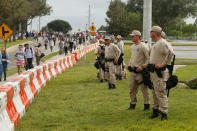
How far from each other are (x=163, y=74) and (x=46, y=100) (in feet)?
14.8

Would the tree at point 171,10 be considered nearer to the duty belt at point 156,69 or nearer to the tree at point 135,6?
the tree at point 135,6

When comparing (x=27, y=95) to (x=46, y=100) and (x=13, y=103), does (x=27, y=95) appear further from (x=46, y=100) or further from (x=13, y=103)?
(x=13, y=103)

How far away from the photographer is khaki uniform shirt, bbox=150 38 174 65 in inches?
323

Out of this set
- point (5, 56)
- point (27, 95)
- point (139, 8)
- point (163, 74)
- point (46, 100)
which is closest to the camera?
point (163, 74)

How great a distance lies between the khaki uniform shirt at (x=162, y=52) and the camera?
8211 millimetres

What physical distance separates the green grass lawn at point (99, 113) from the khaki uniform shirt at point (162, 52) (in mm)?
1162

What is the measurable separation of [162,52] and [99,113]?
221 cm

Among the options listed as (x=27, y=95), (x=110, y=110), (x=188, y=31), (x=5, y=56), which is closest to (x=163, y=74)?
(x=110, y=110)

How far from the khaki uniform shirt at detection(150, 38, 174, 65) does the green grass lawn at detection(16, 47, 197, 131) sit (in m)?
1.16

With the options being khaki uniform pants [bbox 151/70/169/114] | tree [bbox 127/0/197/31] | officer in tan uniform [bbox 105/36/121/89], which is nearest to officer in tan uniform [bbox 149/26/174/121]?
khaki uniform pants [bbox 151/70/169/114]

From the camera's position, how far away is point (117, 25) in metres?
66.1

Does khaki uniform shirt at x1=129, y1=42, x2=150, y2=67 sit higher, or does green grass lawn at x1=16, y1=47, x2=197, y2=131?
khaki uniform shirt at x1=129, y1=42, x2=150, y2=67

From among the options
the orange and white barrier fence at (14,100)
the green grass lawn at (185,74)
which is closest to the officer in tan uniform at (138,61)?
the orange and white barrier fence at (14,100)

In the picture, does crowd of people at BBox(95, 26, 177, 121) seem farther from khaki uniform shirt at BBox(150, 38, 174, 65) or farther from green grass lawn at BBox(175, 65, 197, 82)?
green grass lawn at BBox(175, 65, 197, 82)
